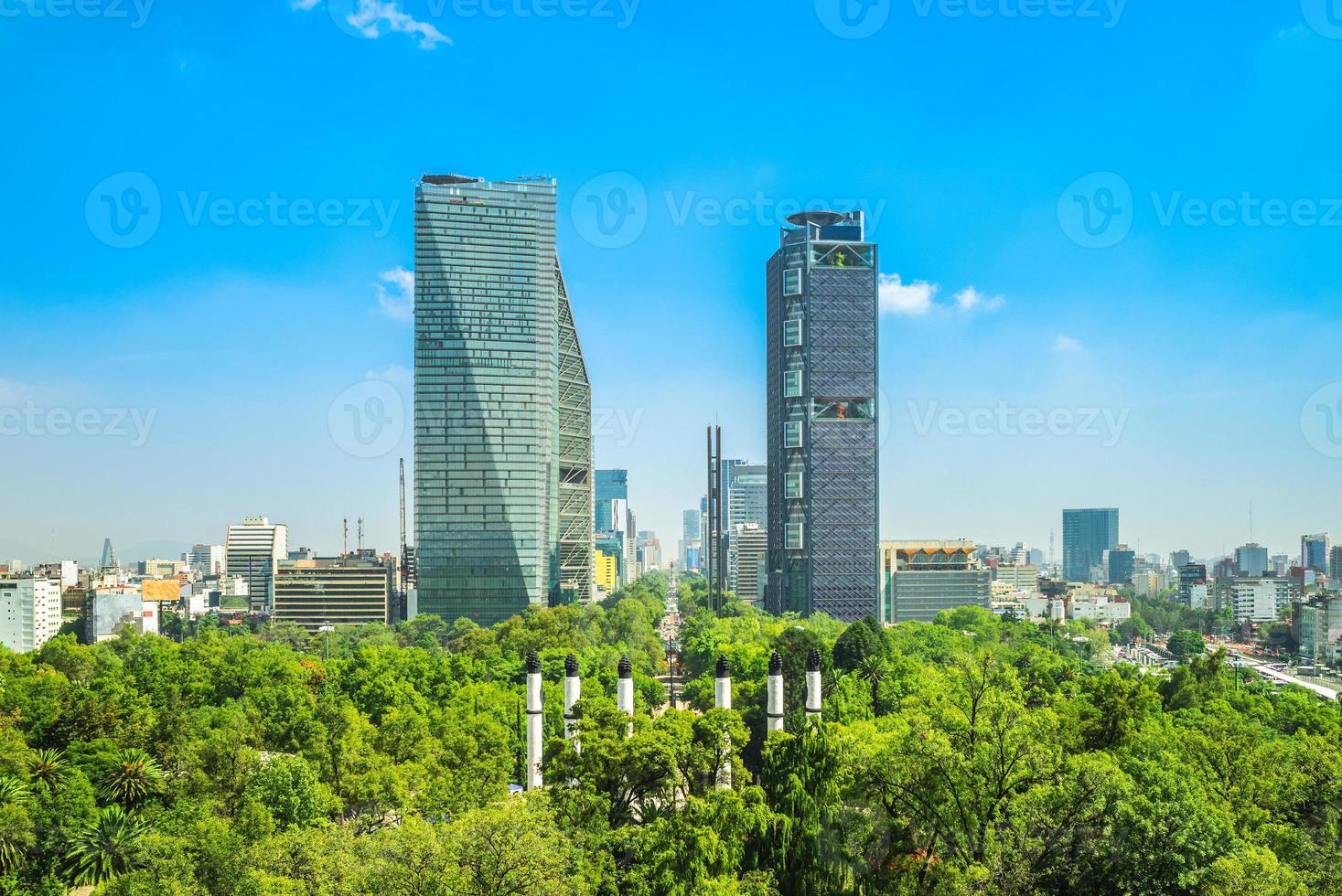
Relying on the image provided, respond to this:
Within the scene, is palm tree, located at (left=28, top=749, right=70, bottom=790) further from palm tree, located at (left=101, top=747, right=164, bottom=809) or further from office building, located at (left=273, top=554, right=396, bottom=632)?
office building, located at (left=273, top=554, right=396, bottom=632)

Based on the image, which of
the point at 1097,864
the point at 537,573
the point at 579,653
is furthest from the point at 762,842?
the point at 537,573

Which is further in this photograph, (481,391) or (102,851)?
(481,391)

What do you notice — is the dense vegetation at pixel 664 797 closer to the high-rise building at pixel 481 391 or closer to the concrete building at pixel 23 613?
the high-rise building at pixel 481 391

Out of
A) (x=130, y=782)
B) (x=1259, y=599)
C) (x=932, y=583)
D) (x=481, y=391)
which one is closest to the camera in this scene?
(x=130, y=782)

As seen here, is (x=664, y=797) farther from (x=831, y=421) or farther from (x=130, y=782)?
(x=831, y=421)

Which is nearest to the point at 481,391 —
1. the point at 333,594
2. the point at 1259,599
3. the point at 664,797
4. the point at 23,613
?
the point at 333,594

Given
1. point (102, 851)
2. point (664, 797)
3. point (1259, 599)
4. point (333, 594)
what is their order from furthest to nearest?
point (1259, 599), point (333, 594), point (664, 797), point (102, 851)

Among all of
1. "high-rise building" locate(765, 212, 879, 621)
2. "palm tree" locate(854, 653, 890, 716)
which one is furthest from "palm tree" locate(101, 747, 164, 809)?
"high-rise building" locate(765, 212, 879, 621)
